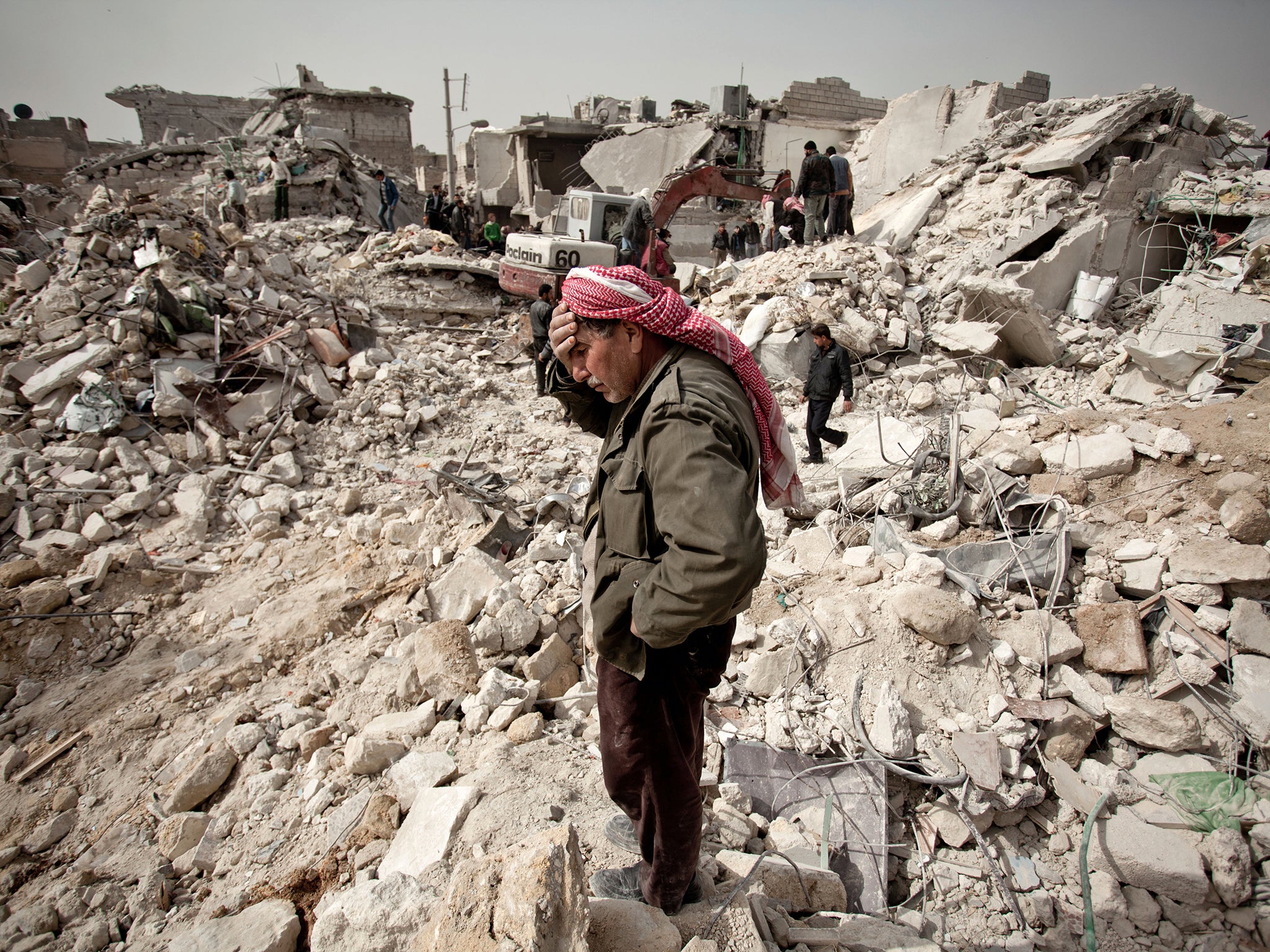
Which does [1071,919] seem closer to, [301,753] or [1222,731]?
[1222,731]

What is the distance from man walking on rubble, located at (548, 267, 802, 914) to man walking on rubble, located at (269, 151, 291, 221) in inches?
630

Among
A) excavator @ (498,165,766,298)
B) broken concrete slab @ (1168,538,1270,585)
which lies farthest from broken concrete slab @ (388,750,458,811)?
excavator @ (498,165,766,298)

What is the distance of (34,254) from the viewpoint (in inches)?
329

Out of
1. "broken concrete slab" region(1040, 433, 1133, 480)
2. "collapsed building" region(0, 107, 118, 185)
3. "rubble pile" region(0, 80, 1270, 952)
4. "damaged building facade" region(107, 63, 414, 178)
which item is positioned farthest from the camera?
"damaged building facade" region(107, 63, 414, 178)

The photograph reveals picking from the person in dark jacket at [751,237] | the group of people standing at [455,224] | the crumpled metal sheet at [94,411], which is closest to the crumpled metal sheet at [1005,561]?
the crumpled metal sheet at [94,411]

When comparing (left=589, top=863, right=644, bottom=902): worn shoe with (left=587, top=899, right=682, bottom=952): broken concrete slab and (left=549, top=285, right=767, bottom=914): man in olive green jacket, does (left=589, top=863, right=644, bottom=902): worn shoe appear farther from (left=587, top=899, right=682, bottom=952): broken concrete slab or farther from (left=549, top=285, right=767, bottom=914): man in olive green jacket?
(left=587, top=899, right=682, bottom=952): broken concrete slab

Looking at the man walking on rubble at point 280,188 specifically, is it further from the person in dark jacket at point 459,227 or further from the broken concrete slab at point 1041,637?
the broken concrete slab at point 1041,637

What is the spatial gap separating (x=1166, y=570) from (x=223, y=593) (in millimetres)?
A: 5459

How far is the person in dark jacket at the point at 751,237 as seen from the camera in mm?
12797

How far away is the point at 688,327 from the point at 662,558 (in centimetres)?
55

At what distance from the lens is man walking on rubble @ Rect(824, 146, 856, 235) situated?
841 cm

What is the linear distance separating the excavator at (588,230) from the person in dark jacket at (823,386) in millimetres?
4633

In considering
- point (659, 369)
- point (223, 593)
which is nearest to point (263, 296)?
point (223, 593)

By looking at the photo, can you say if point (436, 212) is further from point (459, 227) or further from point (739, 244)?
point (739, 244)
